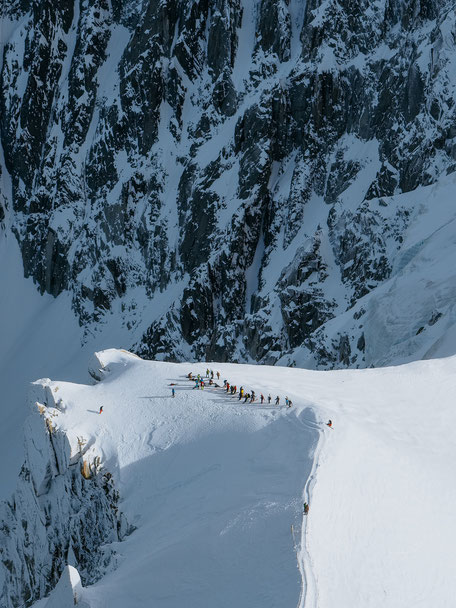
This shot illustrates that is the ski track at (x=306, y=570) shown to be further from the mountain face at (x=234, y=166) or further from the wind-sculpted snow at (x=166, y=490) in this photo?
the mountain face at (x=234, y=166)

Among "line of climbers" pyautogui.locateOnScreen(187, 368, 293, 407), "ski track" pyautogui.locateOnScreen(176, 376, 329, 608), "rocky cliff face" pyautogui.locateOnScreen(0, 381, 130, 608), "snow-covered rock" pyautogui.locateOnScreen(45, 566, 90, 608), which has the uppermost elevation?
"ski track" pyautogui.locateOnScreen(176, 376, 329, 608)

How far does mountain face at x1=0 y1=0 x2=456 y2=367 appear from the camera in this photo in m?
62.7

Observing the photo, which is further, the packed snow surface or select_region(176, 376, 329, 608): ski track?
the packed snow surface

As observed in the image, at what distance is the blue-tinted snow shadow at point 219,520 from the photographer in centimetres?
1850

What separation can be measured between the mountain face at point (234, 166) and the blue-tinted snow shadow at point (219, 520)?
17.6 metres

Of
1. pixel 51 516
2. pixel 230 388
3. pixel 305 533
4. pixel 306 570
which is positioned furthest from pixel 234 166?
pixel 306 570

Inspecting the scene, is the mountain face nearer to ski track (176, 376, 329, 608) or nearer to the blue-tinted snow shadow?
ski track (176, 376, 329, 608)

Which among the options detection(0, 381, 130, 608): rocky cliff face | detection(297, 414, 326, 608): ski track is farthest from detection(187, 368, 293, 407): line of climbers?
detection(297, 414, 326, 608): ski track

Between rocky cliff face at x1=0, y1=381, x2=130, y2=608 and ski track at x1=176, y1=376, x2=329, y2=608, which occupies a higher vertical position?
ski track at x1=176, y1=376, x2=329, y2=608

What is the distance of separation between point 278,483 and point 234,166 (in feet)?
240

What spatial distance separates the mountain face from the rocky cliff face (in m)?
20.9

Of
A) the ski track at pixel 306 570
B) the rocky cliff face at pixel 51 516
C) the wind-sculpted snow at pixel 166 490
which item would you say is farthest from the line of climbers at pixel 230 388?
the ski track at pixel 306 570

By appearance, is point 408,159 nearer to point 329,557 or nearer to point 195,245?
point 195,245

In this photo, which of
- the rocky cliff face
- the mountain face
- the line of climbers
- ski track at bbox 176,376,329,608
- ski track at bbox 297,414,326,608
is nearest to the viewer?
ski track at bbox 297,414,326,608
